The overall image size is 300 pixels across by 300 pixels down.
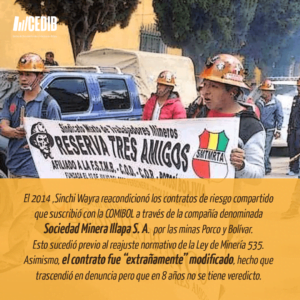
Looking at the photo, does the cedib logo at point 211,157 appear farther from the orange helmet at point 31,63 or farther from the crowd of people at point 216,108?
the orange helmet at point 31,63

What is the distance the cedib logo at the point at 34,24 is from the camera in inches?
105

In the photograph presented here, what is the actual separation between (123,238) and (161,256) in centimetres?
21

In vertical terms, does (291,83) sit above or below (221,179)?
above

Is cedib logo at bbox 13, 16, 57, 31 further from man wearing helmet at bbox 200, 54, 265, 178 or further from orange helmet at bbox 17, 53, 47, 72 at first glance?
man wearing helmet at bbox 200, 54, 265, 178

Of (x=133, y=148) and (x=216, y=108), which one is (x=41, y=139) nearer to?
→ (x=133, y=148)

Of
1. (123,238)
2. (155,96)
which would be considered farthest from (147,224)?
(155,96)

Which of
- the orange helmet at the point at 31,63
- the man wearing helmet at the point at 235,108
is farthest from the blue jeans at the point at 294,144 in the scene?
the orange helmet at the point at 31,63

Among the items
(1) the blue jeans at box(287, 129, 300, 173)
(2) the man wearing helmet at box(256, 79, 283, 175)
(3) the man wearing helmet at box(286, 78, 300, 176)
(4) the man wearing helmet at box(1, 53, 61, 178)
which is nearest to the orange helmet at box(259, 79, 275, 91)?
(2) the man wearing helmet at box(256, 79, 283, 175)

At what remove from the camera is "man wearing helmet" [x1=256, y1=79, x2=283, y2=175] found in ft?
8.98

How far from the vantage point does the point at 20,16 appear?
2688 millimetres

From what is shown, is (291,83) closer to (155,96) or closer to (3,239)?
(155,96)

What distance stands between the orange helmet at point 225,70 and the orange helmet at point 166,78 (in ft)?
0.48

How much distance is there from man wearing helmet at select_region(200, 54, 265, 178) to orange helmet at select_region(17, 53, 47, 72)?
802 millimetres

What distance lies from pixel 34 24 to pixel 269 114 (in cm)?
122
